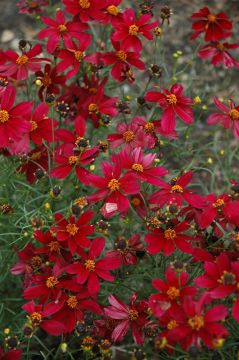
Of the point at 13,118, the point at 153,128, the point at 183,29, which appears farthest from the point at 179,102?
the point at 183,29

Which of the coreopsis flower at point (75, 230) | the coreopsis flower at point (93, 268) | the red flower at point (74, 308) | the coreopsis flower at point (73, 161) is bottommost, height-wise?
the red flower at point (74, 308)

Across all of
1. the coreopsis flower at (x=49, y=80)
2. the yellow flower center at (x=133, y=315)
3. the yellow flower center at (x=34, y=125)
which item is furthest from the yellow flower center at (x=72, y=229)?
the coreopsis flower at (x=49, y=80)

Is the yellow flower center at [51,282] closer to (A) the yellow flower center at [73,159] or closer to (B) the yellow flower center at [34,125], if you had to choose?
(A) the yellow flower center at [73,159]

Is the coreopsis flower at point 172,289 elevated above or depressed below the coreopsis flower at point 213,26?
below

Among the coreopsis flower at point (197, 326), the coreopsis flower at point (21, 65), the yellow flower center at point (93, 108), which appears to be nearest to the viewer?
the coreopsis flower at point (197, 326)

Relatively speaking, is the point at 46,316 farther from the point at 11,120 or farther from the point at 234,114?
the point at 234,114

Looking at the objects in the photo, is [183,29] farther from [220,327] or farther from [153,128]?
[220,327]
